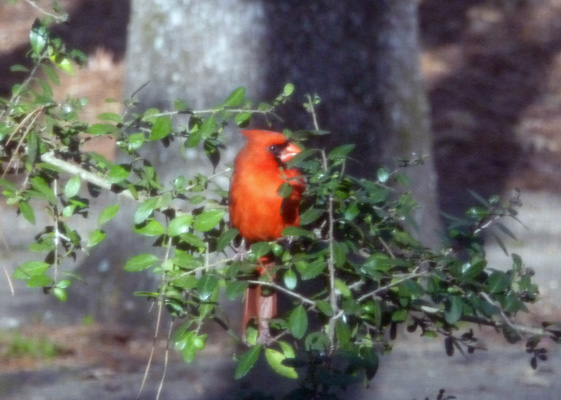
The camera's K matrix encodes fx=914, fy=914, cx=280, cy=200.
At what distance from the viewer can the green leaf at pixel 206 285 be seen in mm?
1825

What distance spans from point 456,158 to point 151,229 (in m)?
7.09

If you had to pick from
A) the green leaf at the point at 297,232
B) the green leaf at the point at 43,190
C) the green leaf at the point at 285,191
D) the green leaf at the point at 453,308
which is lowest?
the green leaf at the point at 453,308

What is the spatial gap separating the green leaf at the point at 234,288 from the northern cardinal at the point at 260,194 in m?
0.40

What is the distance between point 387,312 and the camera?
2062mm

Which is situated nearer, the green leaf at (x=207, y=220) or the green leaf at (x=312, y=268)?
the green leaf at (x=312, y=268)

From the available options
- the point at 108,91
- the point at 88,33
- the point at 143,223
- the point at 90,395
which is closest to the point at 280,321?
the point at 143,223

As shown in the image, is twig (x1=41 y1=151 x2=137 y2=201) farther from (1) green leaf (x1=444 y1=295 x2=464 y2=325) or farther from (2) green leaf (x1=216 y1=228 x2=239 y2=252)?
(1) green leaf (x1=444 y1=295 x2=464 y2=325)

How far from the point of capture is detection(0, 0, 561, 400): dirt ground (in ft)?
14.4

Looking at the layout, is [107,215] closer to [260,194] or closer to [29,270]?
[29,270]

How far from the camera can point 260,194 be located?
7.70ft

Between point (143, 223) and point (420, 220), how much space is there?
10.7ft

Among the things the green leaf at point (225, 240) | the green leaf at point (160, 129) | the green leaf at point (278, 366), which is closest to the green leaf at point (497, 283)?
the green leaf at point (278, 366)

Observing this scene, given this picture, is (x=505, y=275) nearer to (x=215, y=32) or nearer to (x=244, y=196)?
(x=244, y=196)

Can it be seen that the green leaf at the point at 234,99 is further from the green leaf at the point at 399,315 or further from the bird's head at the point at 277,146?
the green leaf at the point at 399,315
